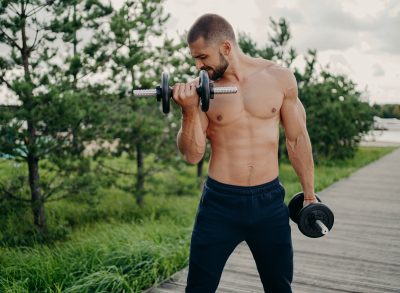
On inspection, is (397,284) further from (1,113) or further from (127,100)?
(127,100)

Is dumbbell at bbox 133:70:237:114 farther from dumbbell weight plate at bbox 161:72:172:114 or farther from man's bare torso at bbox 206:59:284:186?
man's bare torso at bbox 206:59:284:186

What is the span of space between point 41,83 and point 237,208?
3743mm

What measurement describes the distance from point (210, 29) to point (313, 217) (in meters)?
1.05

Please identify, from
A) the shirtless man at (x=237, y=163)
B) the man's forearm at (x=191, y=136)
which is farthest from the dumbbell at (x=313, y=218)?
the man's forearm at (x=191, y=136)

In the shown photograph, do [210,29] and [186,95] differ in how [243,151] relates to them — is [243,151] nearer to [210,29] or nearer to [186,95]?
[186,95]

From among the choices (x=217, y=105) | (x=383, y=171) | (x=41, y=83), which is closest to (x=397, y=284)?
(x=217, y=105)

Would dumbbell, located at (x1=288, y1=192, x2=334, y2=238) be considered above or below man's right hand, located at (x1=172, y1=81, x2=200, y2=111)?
below

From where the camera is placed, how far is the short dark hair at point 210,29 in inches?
75.9

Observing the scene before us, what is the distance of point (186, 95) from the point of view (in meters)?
1.74

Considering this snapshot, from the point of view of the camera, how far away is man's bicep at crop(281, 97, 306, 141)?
2123mm

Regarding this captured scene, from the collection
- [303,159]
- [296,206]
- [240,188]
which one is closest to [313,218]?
[296,206]

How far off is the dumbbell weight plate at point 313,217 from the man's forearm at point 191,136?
64 cm

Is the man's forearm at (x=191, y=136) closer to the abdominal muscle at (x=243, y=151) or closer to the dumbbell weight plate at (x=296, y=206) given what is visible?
the abdominal muscle at (x=243, y=151)

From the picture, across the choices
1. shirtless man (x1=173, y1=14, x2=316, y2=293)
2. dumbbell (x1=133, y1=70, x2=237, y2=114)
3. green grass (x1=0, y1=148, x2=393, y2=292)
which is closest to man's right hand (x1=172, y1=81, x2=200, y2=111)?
dumbbell (x1=133, y1=70, x2=237, y2=114)
